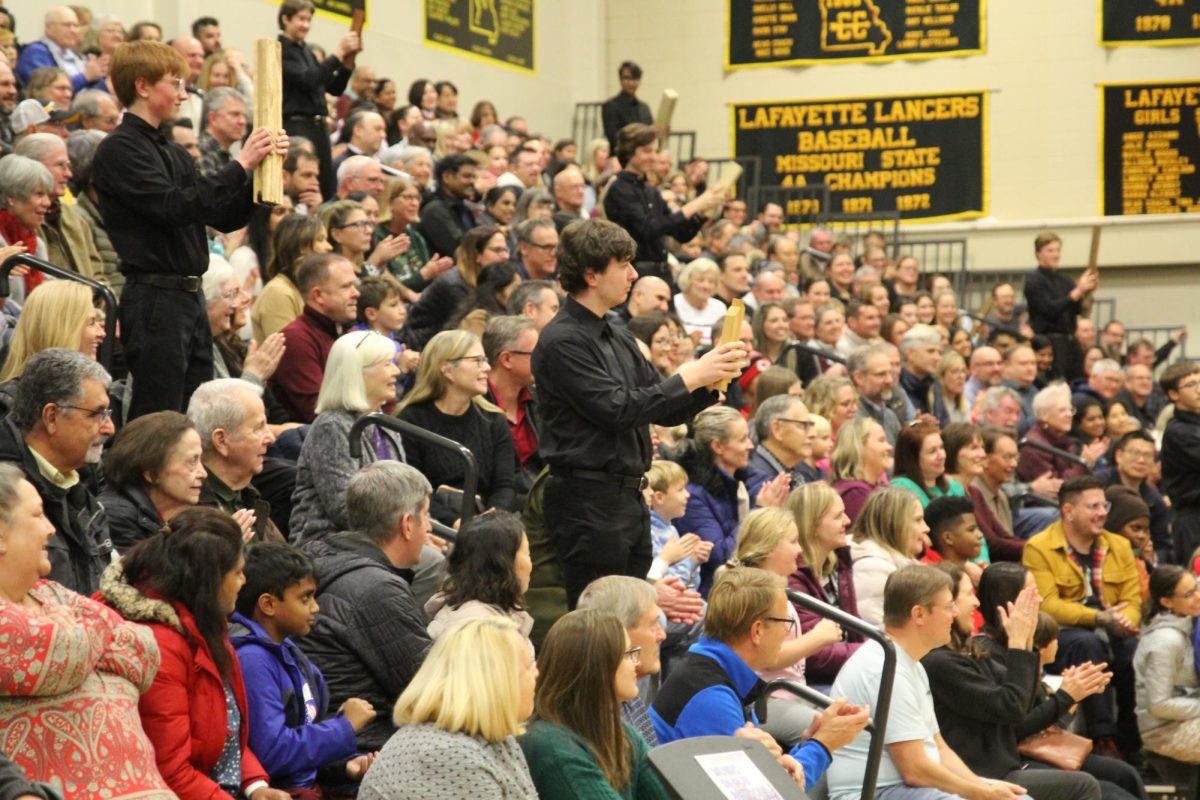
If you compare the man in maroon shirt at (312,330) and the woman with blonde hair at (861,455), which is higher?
the man in maroon shirt at (312,330)

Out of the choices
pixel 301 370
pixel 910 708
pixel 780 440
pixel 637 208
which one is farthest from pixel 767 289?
pixel 910 708

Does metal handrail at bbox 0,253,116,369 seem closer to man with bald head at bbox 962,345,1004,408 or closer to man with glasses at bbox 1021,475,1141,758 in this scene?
man with glasses at bbox 1021,475,1141,758

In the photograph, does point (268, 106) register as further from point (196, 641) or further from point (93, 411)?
point (196, 641)

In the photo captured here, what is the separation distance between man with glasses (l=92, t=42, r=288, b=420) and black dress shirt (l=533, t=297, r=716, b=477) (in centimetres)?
120

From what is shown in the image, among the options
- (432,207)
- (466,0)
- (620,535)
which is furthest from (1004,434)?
(466,0)

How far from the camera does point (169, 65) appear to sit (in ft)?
17.6

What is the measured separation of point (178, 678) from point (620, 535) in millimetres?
1523

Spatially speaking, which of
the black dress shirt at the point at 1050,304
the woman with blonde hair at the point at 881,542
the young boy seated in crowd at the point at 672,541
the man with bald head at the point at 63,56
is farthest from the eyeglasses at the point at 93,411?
the black dress shirt at the point at 1050,304

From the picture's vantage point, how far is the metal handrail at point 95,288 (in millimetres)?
5586

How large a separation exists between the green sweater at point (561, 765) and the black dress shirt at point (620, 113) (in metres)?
13.1

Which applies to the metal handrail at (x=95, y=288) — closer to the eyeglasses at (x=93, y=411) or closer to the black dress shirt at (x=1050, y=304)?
the eyeglasses at (x=93, y=411)

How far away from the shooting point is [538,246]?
853 centimetres

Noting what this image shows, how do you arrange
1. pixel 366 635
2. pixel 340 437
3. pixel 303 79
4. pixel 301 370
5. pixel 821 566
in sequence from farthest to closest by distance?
pixel 303 79
pixel 301 370
pixel 821 566
pixel 340 437
pixel 366 635

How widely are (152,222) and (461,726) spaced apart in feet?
8.49
